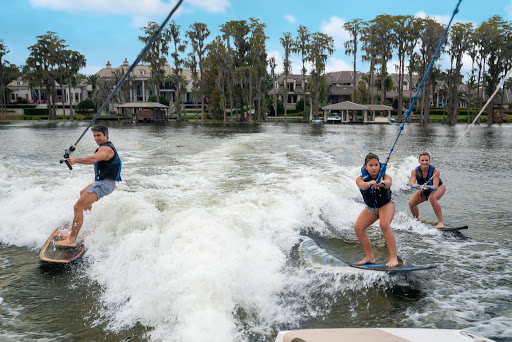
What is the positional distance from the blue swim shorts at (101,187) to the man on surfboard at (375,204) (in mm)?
4554

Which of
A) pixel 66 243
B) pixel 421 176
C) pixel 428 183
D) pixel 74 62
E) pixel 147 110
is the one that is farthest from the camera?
pixel 74 62

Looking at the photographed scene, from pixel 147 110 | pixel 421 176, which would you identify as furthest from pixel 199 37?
pixel 421 176

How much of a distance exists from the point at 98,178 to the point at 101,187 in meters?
0.26

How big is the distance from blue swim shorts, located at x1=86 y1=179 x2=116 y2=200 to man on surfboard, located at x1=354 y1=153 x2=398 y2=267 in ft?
14.9

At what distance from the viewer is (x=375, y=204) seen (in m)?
6.32

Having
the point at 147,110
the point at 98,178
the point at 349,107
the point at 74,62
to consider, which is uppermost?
the point at 74,62

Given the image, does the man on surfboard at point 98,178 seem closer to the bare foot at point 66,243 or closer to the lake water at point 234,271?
the bare foot at point 66,243

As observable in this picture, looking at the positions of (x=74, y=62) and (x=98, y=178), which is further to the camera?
(x=74, y=62)

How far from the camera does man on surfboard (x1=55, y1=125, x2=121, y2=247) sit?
717 cm

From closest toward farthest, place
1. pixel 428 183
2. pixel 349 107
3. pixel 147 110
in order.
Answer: pixel 428 183, pixel 349 107, pixel 147 110

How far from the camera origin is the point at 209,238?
6.55 m

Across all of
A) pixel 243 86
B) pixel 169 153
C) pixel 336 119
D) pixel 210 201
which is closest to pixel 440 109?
pixel 336 119

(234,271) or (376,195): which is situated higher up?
(376,195)

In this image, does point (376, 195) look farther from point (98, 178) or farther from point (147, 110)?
point (147, 110)
